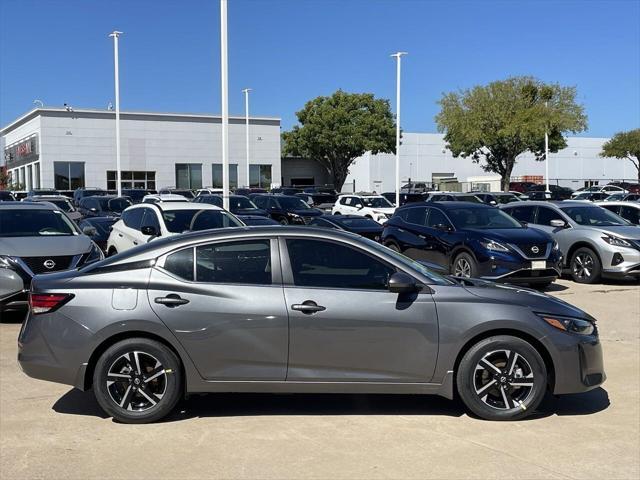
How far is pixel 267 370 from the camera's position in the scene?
514 cm

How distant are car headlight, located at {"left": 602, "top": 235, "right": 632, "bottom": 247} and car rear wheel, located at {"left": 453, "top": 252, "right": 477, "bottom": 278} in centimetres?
294

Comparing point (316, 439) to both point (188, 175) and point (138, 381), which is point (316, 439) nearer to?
point (138, 381)

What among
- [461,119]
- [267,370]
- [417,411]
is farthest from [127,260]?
[461,119]

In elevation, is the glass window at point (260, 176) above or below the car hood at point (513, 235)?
above

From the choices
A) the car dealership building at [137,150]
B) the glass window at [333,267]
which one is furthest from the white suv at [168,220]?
the car dealership building at [137,150]

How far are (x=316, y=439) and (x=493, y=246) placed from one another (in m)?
7.57

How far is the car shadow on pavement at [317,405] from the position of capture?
18.2ft

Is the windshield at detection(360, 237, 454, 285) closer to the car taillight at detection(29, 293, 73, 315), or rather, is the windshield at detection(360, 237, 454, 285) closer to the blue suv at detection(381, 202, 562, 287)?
the car taillight at detection(29, 293, 73, 315)

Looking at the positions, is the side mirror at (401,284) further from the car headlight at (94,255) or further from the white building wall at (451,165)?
the white building wall at (451,165)

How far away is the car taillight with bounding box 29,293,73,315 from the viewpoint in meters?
5.17

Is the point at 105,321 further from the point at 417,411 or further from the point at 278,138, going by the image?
the point at 278,138

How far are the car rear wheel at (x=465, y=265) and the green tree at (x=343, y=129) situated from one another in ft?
132

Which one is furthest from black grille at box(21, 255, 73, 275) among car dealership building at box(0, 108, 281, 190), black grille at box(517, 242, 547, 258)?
car dealership building at box(0, 108, 281, 190)

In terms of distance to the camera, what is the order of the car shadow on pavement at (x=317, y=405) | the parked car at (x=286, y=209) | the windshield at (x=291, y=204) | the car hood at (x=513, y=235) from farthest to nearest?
1. the windshield at (x=291, y=204)
2. the parked car at (x=286, y=209)
3. the car hood at (x=513, y=235)
4. the car shadow on pavement at (x=317, y=405)
